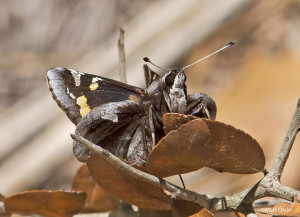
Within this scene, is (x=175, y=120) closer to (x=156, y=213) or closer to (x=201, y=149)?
(x=201, y=149)

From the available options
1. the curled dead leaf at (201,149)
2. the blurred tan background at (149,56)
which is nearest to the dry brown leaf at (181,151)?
the curled dead leaf at (201,149)

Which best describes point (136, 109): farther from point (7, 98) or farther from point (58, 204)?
point (7, 98)

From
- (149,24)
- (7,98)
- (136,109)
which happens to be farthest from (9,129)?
(136,109)

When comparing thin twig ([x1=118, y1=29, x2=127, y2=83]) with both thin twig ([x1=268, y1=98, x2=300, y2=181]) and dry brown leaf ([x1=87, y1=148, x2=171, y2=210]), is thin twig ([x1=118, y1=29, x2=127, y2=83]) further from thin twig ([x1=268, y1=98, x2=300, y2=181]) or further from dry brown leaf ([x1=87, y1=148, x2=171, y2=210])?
thin twig ([x1=268, y1=98, x2=300, y2=181])

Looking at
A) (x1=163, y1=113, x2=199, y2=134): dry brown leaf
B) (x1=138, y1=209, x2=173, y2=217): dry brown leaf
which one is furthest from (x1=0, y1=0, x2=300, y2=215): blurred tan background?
(x1=163, y1=113, x2=199, y2=134): dry brown leaf

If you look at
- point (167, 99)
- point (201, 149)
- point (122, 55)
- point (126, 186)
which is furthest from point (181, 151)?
point (122, 55)

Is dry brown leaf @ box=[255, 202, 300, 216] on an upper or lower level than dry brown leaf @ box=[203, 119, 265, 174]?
lower
